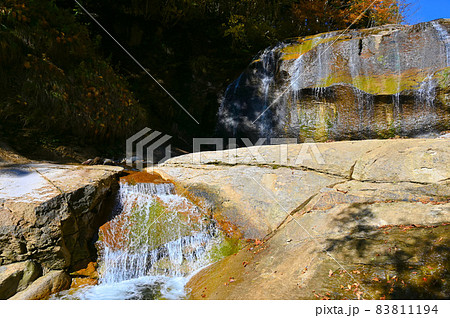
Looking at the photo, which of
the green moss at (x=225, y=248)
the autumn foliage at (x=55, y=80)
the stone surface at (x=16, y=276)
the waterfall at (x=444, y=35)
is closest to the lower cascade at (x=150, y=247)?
the green moss at (x=225, y=248)

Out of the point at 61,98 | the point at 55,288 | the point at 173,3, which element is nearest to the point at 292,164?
the point at 55,288

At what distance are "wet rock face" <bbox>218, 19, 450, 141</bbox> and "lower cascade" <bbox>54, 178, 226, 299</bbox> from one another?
5.20 metres

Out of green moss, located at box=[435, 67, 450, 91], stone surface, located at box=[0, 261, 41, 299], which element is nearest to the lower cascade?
stone surface, located at box=[0, 261, 41, 299]

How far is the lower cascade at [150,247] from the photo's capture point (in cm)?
390

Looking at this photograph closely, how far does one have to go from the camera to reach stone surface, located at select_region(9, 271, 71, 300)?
11.5 ft

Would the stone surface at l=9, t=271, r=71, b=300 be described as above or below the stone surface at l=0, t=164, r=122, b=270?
below

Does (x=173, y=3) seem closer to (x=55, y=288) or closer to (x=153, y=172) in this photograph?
(x=153, y=172)

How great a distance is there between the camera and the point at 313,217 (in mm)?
4398

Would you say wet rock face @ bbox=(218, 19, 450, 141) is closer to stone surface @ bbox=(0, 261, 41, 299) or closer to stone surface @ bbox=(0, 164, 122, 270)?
stone surface @ bbox=(0, 164, 122, 270)

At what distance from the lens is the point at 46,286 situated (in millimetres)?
3668

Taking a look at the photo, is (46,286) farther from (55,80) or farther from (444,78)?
(444,78)

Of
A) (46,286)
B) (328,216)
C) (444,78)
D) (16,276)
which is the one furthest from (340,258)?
(444,78)

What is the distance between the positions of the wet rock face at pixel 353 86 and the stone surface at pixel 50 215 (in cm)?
613

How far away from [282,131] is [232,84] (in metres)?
2.82
